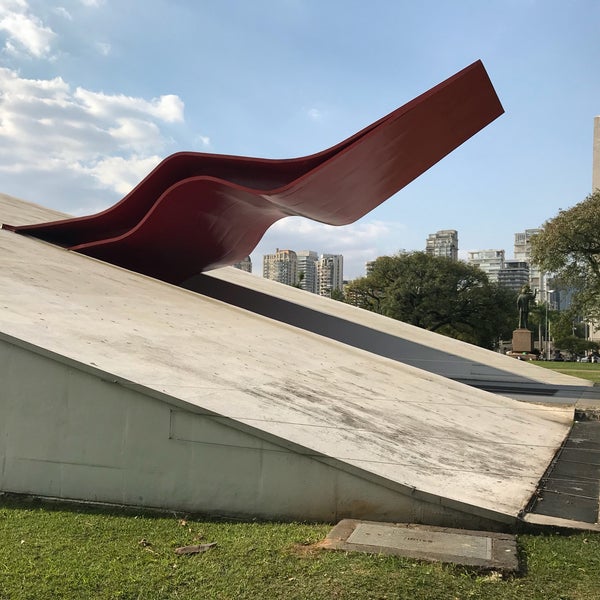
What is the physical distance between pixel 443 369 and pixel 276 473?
9937 millimetres

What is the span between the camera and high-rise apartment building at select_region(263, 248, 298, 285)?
98688mm

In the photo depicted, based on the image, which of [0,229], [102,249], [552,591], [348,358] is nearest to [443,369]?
[348,358]

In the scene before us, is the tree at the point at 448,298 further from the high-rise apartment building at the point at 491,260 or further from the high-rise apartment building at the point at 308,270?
the high-rise apartment building at the point at 491,260

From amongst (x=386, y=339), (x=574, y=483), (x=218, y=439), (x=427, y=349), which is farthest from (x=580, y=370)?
(x=218, y=439)

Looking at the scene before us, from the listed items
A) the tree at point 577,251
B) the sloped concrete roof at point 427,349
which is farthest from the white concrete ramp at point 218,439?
the tree at point 577,251

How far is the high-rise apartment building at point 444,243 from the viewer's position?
10394 centimetres

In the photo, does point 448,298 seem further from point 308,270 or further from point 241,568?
point 308,270

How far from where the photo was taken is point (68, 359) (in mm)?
4797

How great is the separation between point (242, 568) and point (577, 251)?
2619cm

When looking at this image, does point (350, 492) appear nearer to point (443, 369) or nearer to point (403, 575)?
point (403, 575)

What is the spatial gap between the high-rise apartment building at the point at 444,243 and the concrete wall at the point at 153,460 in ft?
334

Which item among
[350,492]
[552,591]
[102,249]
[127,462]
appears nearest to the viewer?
[552,591]

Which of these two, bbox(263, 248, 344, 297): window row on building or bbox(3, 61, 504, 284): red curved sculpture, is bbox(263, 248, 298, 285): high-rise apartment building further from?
bbox(3, 61, 504, 284): red curved sculpture

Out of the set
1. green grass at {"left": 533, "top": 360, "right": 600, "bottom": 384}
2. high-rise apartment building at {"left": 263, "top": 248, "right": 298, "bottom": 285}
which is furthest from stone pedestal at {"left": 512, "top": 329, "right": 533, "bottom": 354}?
high-rise apartment building at {"left": 263, "top": 248, "right": 298, "bottom": 285}
